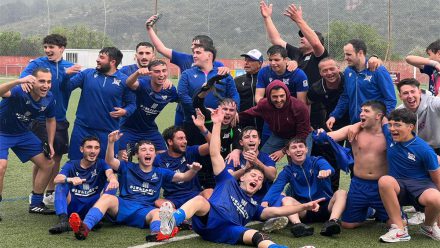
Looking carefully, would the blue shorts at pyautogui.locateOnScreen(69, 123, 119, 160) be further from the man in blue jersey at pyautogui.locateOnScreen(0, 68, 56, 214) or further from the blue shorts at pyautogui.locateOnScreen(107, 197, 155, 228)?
the blue shorts at pyautogui.locateOnScreen(107, 197, 155, 228)

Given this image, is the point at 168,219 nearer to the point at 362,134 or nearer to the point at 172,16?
the point at 362,134

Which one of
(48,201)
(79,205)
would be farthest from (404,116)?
(48,201)

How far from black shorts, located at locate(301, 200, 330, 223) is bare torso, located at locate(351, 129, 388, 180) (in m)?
0.53

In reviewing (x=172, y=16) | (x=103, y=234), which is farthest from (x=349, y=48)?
(x=172, y=16)

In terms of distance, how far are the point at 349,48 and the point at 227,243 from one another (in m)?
2.89

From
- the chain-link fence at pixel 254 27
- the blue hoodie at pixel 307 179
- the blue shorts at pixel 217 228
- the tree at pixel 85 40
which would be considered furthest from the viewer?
the tree at pixel 85 40

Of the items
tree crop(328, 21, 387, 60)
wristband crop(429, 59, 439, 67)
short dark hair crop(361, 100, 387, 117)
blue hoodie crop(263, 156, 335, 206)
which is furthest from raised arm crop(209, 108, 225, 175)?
tree crop(328, 21, 387, 60)

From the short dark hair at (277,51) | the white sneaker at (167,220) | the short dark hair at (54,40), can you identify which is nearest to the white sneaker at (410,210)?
the short dark hair at (277,51)

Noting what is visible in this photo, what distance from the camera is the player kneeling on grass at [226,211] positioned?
571 cm

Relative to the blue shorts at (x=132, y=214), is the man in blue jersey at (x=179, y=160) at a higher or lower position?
higher

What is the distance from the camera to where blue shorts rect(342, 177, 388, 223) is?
672 centimetres

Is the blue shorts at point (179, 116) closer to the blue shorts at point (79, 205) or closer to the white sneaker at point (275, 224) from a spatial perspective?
the blue shorts at point (79, 205)

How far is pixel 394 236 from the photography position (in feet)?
20.3

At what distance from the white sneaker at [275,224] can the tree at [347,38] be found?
22.7 metres
